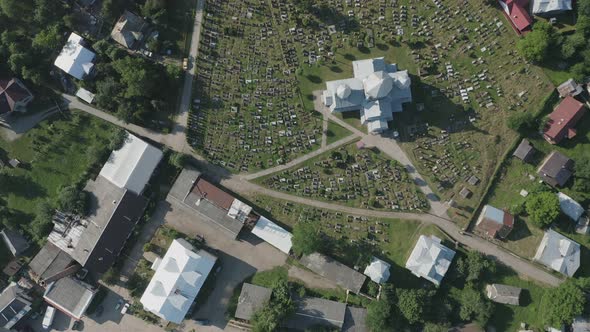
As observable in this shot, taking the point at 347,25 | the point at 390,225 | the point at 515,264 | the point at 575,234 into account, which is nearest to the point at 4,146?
the point at 347,25

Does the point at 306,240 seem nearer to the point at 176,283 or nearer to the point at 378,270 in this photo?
the point at 378,270

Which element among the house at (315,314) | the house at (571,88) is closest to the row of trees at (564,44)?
the house at (571,88)

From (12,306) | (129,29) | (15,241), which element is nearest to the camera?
(12,306)

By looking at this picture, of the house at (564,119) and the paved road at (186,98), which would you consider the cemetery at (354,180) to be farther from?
the house at (564,119)

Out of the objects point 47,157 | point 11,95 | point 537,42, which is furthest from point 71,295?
point 537,42

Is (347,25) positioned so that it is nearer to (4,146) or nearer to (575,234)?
(575,234)

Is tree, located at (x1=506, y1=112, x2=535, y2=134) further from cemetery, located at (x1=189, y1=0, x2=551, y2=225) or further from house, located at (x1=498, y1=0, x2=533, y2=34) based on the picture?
house, located at (x1=498, y1=0, x2=533, y2=34)
